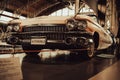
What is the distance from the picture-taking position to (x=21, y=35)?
170 inches

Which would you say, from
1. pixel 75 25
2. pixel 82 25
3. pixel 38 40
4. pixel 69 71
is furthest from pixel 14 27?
pixel 69 71

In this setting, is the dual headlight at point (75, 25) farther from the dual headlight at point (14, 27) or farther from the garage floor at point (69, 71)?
the dual headlight at point (14, 27)

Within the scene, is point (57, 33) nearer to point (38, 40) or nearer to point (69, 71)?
point (38, 40)

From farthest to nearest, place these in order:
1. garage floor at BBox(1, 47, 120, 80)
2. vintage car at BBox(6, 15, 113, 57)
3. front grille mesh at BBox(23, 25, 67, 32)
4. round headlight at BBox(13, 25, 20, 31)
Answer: round headlight at BBox(13, 25, 20, 31)
front grille mesh at BBox(23, 25, 67, 32)
vintage car at BBox(6, 15, 113, 57)
garage floor at BBox(1, 47, 120, 80)

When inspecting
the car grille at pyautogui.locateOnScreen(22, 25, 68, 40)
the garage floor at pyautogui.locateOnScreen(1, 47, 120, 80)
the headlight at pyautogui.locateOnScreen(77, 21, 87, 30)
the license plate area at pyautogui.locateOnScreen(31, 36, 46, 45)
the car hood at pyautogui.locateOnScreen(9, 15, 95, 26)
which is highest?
the car hood at pyautogui.locateOnScreen(9, 15, 95, 26)

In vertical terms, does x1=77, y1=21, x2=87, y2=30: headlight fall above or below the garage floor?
above

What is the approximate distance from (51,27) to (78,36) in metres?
0.62

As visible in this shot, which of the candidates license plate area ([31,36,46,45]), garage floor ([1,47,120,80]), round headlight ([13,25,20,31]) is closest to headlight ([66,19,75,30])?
license plate area ([31,36,46,45])

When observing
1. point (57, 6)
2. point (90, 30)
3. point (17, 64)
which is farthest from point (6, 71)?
point (57, 6)

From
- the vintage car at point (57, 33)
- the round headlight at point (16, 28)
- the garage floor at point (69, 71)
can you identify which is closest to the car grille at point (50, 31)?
the vintage car at point (57, 33)

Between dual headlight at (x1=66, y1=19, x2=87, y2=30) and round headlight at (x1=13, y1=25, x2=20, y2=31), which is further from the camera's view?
round headlight at (x1=13, y1=25, x2=20, y2=31)

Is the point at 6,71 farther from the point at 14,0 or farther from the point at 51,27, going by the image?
the point at 14,0

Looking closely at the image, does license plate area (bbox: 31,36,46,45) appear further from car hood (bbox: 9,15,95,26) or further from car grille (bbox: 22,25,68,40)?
car hood (bbox: 9,15,95,26)

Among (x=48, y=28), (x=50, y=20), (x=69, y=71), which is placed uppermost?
(x=50, y=20)
